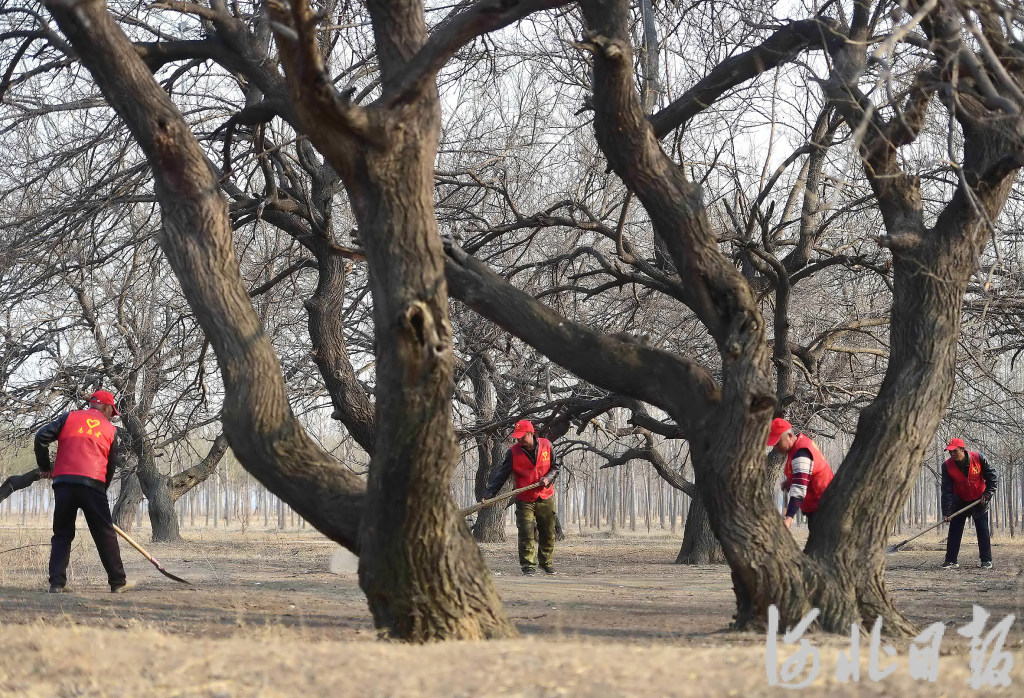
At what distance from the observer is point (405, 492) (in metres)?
5.81

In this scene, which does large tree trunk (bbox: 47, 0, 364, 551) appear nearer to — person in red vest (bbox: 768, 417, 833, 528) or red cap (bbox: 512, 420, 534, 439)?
person in red vest (bbox: 768, 417, 833, 528)

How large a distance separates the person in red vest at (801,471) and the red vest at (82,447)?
19.0ft

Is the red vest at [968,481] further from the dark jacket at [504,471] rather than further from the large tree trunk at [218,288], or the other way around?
the large tree trunk at [218,288]

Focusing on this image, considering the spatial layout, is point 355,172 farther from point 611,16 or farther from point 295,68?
point 611,16

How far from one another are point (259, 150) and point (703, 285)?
15.9 ft

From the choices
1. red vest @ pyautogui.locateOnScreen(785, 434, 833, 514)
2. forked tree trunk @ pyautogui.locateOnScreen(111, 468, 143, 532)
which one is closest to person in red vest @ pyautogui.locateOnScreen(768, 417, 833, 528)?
red vest @ pyautogui.locateOnScreen(785, 434, 833, 514)

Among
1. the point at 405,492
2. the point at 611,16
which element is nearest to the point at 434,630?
the point at 405,492

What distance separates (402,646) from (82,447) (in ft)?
17.0

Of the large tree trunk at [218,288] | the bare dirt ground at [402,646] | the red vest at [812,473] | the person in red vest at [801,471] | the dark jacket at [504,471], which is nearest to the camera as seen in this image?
the bare dirt ground at [402,646]

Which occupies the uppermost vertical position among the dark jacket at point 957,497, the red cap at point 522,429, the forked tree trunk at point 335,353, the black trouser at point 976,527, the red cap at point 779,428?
the forked tree trunk at point 335,353

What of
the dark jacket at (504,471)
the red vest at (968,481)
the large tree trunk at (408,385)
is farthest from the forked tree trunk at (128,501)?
the large tree trunk at (408,385)

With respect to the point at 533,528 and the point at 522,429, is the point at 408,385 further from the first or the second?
the point at 533,528

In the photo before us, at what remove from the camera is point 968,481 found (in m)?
14.1

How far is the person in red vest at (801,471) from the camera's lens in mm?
8867
